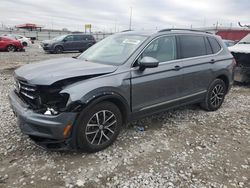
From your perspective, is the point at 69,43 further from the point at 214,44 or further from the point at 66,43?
the point at 214,44

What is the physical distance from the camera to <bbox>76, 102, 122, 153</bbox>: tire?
131 inches

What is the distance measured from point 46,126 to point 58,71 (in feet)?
2.65

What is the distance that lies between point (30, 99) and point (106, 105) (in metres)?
1.05

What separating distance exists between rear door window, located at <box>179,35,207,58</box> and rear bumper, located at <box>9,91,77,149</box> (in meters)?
2.56

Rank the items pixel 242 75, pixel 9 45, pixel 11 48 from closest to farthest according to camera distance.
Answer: pixel 242 75
pixel 9 45
pixel 11 48

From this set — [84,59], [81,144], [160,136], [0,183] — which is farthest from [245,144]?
[0,183]

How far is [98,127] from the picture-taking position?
3.55 m

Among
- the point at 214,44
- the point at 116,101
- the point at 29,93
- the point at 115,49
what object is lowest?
the point at 116,101

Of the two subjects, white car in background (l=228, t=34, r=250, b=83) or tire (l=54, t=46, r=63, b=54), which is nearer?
white car in background (l=228, t=34, r=250, b=83)

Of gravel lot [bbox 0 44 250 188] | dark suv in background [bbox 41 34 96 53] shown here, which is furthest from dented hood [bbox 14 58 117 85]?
dark suv in background [bbox 41 34 96 53]

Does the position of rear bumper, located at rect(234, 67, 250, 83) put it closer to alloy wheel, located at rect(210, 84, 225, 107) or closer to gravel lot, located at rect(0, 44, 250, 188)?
alloy wheel, located at rect(210, 84, 225, 107)

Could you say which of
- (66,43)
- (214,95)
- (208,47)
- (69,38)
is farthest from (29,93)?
(69,38)

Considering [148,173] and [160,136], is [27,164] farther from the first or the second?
[160,136]

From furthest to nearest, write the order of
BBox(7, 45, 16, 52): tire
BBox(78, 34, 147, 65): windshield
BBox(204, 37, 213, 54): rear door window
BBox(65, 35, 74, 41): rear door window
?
BBox(65, 35, 74, 41): rear door window → BBox(7, 45, 16, 52): tire → BBox(204, 37, 213, 54): rear door window → BBox(78, 34, 147, 65): windshield
